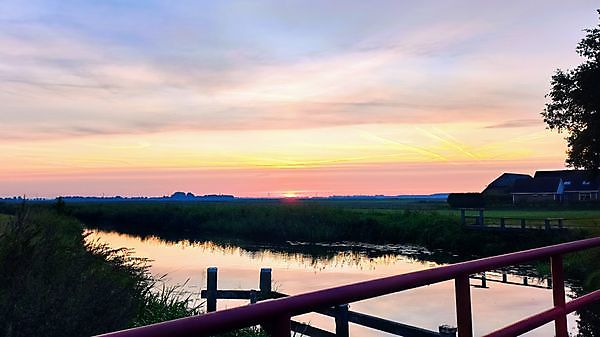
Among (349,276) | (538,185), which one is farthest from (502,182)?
(349,276)

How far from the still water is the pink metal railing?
7.34 meters

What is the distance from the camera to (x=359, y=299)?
2303 mm

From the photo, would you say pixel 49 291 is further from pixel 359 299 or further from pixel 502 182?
pixel 502 182

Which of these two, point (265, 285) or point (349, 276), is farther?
point (349, 276)

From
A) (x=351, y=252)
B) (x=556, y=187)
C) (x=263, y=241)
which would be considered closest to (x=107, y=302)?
(x=351, y=252)

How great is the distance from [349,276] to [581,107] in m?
18.0

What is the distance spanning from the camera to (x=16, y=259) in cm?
714

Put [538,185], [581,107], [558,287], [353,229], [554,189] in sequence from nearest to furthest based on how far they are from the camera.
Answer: [558,287], [581,107], [353,229], [554,189], [538,185]

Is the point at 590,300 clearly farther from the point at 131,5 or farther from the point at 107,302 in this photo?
the point at 131,5

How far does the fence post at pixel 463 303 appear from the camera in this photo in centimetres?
307

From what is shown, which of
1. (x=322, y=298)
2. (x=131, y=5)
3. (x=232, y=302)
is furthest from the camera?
(x=232, y=302)

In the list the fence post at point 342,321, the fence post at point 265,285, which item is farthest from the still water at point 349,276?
the fence post at point 342,321

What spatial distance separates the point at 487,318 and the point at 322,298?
44.9 ft

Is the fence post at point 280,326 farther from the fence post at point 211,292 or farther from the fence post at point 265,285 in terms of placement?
the fence post at point 265,285
